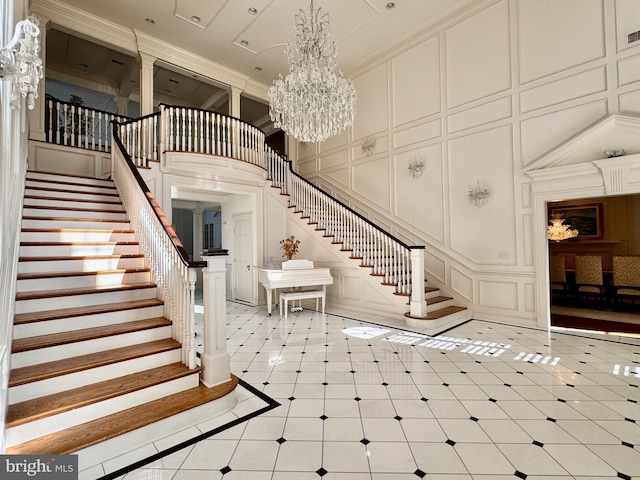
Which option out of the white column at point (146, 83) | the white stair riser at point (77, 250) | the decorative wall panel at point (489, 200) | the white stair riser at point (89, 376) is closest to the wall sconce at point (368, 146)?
the decorative wall panel at point (489, 200)

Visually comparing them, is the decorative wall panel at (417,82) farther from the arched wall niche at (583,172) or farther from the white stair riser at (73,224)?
the white stair riser at (73,224)

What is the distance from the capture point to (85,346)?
2533 millimetres

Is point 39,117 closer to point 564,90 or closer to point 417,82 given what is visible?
point 417,82

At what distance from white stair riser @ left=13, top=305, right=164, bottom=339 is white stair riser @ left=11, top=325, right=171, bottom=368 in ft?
0.98

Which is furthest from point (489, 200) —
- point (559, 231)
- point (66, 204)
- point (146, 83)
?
point (146, 83)

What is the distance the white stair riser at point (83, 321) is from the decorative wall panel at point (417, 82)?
621 centimetres

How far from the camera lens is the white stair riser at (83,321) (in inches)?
98.3

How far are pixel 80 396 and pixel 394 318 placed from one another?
464 cm

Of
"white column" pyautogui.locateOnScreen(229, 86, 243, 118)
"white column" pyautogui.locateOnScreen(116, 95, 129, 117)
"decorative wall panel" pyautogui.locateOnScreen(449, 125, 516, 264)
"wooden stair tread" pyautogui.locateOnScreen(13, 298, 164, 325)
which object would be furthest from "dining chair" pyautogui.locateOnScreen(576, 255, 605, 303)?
"white column" pyautogui.locateOnScreen(116, 95, 129, 117)

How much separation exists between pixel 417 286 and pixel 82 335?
4526 mm

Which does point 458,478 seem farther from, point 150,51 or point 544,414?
point 150,51

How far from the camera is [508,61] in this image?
17.4ft

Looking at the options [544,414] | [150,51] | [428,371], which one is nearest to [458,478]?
[544,414]

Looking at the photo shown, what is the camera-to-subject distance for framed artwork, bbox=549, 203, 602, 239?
286 inches
